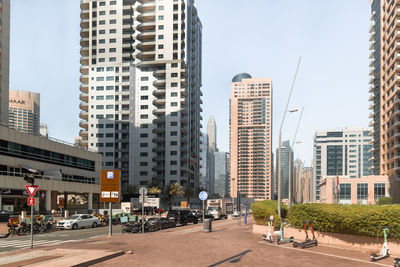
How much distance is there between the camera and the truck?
53.9 meters

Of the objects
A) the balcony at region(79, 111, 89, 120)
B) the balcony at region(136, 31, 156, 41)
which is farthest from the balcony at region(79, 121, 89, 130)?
the balcony at region(136, 31, 156, 41)

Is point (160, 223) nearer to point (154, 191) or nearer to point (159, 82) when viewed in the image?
point (154, 191)

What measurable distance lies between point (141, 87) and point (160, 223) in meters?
93.5

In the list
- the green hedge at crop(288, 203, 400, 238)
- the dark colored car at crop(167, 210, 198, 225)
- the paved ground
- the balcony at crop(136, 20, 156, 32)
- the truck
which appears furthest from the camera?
the balcony at crop(136, 20, 156, 32)

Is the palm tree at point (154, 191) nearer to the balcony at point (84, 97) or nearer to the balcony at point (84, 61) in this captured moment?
the balcony at point (84, 97)

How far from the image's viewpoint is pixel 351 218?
1861 cm

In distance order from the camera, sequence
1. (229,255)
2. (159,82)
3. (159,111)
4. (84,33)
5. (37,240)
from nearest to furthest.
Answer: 1. (229,255)
2. (37,240)
3. (159,111)
4. (159,82)
5. (84,33)

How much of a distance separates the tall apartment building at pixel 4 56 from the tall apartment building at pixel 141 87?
42.9 metres

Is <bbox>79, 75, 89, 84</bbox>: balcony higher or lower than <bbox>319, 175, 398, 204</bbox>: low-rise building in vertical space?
higher

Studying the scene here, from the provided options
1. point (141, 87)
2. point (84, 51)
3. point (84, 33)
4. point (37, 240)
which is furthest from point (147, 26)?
point (37, 240)

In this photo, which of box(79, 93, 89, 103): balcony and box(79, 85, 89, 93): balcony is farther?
Answer: box(79, 85, 89, 93): balcony

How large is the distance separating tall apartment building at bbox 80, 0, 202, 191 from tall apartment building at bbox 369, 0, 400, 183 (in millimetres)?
55394

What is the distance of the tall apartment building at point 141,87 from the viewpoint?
118 m

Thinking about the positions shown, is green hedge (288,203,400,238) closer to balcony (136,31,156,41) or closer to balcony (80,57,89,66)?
balcony (136,31,156,41)
